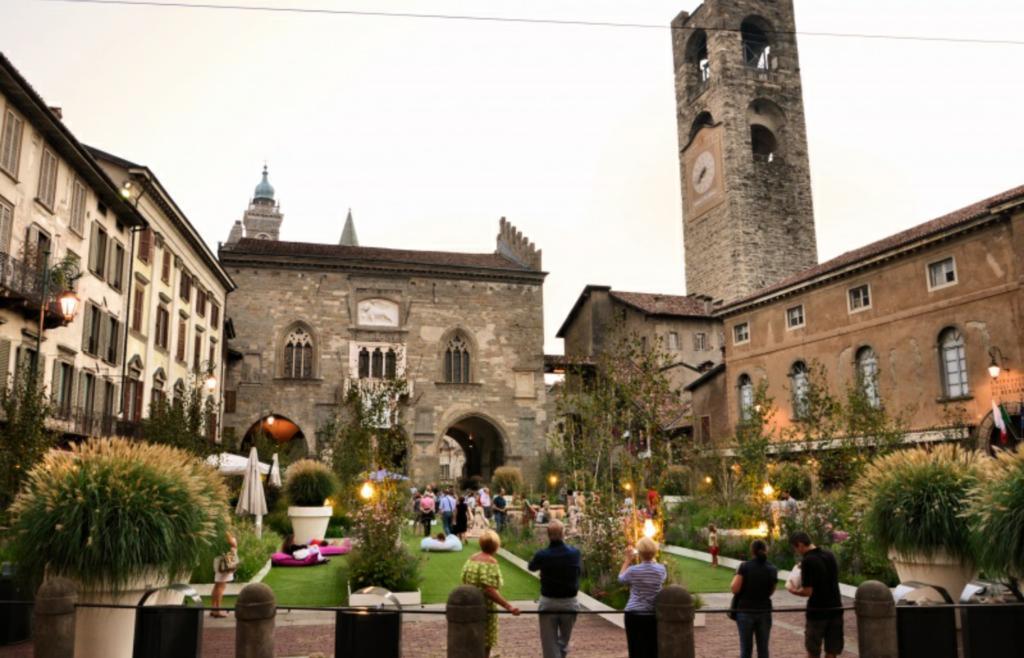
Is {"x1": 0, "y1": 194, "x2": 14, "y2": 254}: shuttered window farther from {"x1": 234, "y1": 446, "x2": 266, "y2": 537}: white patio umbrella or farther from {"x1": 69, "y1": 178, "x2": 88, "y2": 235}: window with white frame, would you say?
{"x1": 234, "y1": 446, "x2": 266, "y2": 537}: white patio umbrella

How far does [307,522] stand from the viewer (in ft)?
63.4

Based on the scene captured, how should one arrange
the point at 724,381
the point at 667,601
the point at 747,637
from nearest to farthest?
the point at 667,601, the point at 747,637, the point at 724,381

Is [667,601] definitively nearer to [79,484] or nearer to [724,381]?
[79,484]

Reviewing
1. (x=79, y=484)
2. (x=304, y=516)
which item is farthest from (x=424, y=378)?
(x=79, y=484)

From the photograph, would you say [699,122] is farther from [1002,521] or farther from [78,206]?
[1002,521]

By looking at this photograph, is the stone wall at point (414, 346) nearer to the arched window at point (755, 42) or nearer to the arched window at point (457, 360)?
the arched window at point (457, 360)

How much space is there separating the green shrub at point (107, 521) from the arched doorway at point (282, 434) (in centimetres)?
2808

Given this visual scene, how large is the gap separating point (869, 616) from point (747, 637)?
1.11 meters

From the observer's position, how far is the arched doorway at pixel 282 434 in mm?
37594

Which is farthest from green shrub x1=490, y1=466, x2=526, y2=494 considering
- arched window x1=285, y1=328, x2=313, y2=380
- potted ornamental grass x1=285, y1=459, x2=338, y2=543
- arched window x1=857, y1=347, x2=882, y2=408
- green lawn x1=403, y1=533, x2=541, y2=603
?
green lawn x1=403, y1=533, x2=541, y2=603

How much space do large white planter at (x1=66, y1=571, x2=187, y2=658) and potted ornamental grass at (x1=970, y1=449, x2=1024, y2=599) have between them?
26.8ft

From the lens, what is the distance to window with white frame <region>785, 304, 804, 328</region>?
3086cm

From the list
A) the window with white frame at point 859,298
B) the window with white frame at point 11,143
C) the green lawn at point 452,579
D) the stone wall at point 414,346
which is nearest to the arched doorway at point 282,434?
the stone wall at point 414,346

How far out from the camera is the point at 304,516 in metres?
19.3
